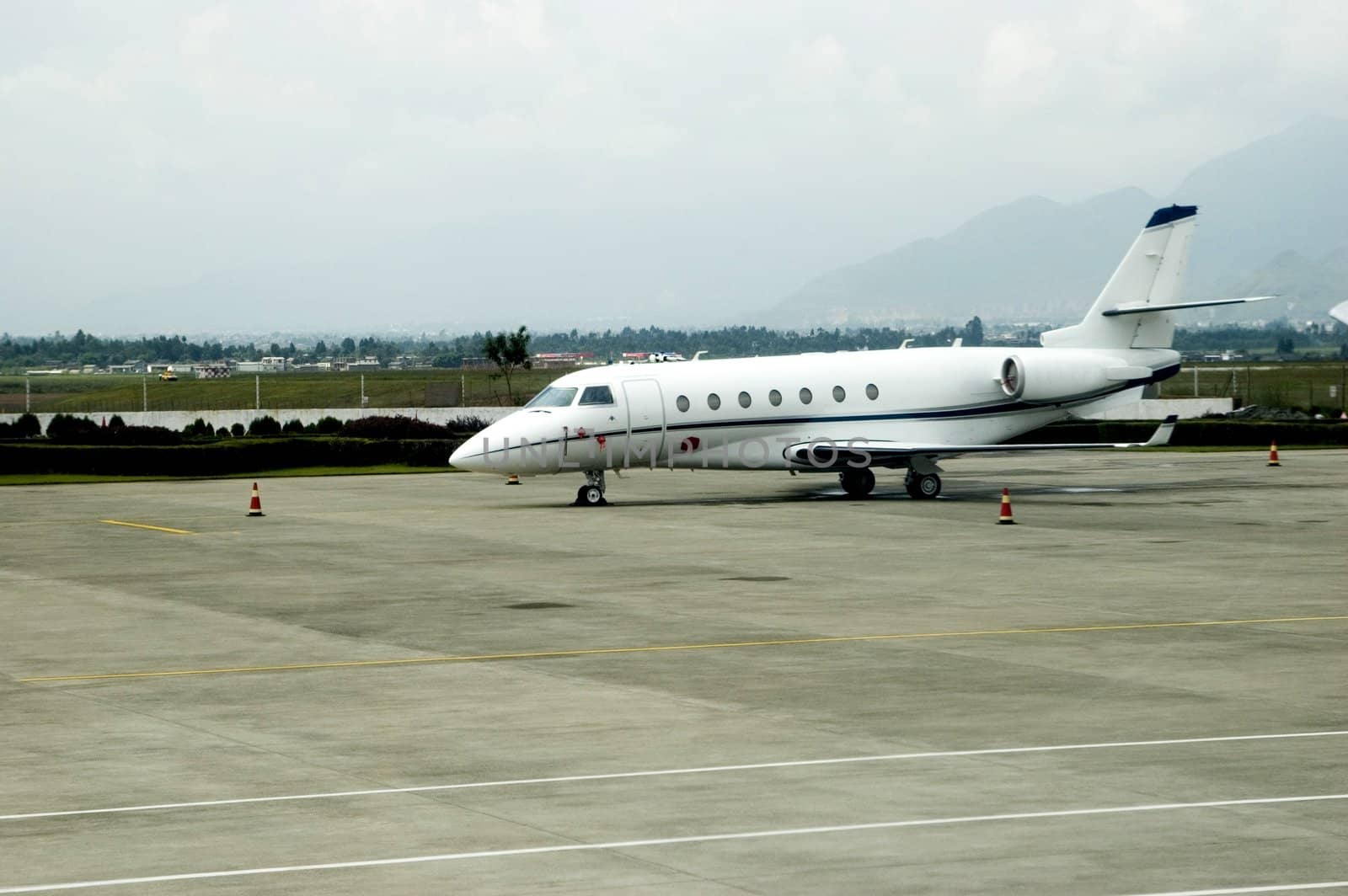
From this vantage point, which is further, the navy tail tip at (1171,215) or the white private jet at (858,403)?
the navy tail tip at (1171,215)

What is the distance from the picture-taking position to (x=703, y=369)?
3925 cm

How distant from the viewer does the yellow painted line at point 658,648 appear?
17.5 metres

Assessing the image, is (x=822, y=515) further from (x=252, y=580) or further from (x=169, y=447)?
(x=169, y=447)

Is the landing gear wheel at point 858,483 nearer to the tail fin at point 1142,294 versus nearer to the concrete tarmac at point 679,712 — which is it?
the tail fin at point 1142,294

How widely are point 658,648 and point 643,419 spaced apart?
1935 cm

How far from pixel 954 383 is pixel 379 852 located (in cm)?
3173

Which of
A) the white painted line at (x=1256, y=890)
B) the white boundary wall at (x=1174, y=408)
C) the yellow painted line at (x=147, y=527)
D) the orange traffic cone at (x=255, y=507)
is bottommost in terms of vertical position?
the white painted line at (x=1256, y=890)

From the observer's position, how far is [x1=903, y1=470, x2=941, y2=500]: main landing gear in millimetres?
39938

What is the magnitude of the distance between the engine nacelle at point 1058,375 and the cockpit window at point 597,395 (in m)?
9.62

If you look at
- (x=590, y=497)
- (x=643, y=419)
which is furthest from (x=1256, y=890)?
(x=590, y=497)

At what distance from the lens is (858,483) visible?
131 ft

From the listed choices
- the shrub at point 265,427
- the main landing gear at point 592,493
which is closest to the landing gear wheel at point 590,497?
the main landing gear at point 592,493

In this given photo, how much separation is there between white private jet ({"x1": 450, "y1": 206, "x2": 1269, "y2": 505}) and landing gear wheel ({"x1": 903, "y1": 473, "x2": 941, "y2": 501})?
4 cm

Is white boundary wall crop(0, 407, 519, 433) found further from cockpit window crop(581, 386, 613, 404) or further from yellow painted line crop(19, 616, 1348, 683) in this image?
yellow painted line crop(19, 616, 1348, 683)
